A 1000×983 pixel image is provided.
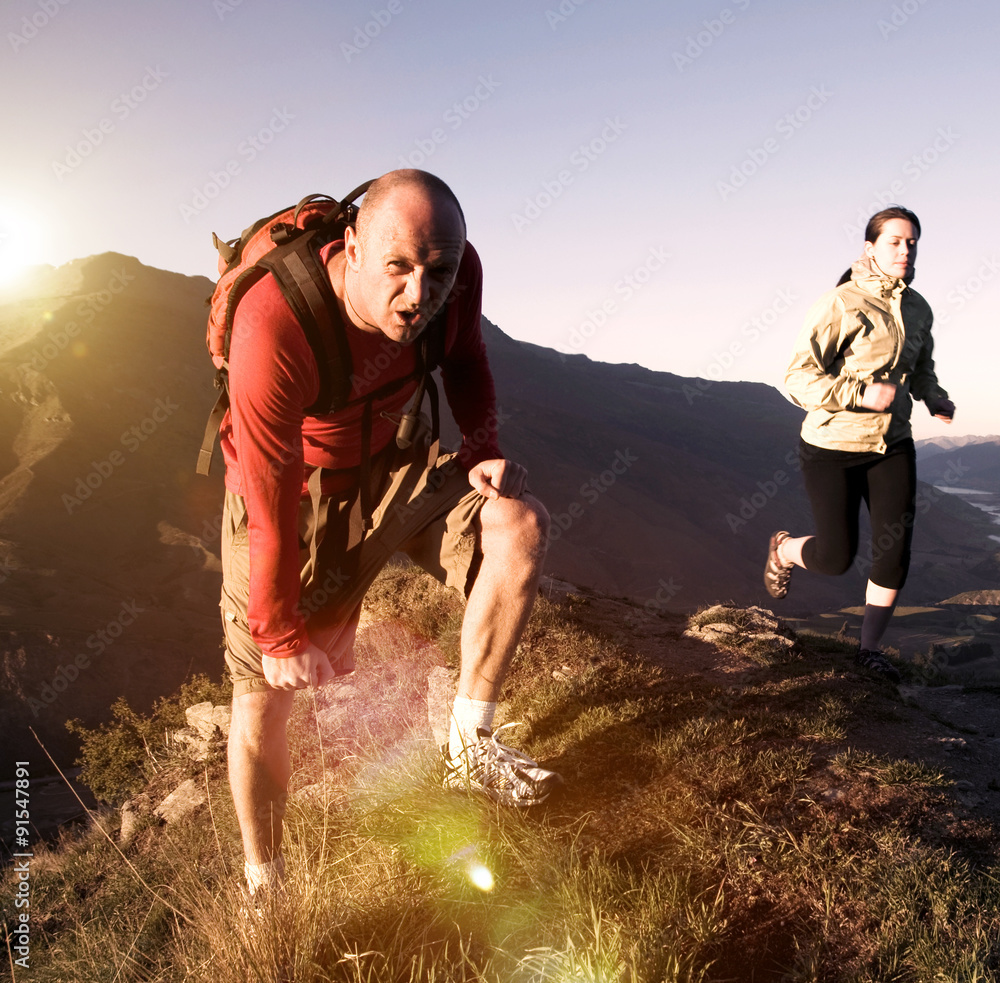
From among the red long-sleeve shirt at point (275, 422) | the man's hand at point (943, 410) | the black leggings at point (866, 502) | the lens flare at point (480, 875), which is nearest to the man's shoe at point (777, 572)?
the black leggings at point (866, 502)

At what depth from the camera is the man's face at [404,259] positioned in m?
1.49

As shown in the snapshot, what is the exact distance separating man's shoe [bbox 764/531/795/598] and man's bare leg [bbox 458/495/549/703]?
7.87 ft

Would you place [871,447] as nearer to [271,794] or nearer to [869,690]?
[869,690]

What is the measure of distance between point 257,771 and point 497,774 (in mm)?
666

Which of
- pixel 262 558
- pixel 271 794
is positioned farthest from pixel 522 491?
pixel 271 794

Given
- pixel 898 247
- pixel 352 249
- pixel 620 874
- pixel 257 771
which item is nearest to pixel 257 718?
pixel 257 771

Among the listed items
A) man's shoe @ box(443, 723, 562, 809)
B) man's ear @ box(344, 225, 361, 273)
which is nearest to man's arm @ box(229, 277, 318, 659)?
man's ear @ box(344, 225, 361, 273)

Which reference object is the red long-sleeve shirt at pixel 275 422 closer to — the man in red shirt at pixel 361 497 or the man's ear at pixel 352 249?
the man in red shirt at pixel 361 497

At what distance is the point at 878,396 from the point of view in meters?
2.96

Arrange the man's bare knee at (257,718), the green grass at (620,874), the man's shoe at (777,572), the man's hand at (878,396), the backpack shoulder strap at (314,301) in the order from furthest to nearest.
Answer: the man's shoe at (777,572) < the man's hand at (878,396) < the man's bare knee at (257,718) < the backpack shoulder strap at (314,301) < the green grass at (620,874)

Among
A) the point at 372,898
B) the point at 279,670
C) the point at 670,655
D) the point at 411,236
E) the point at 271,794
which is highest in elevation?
the point at 411,236

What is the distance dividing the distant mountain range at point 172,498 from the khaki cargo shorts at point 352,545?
14.1ft

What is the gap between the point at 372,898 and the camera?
163 centimetres

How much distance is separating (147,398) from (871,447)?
36.9 meters
